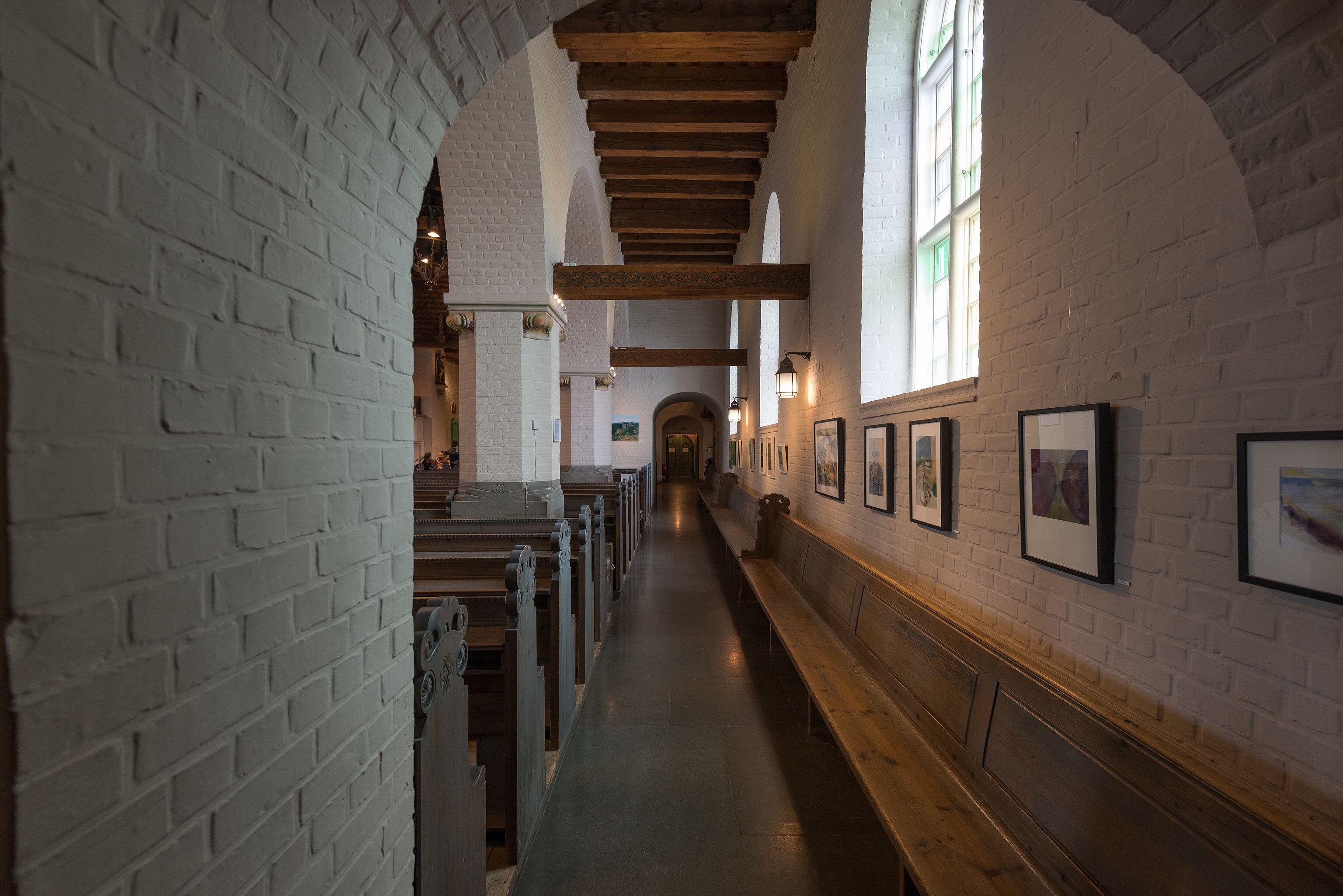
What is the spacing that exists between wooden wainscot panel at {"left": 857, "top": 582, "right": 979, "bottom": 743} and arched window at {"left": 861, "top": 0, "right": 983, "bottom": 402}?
156 cm

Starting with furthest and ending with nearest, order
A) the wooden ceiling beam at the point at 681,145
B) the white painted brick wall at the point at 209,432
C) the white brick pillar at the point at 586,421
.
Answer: the white brick pillar at the point at 586,421
the wooden ceiling beam at the point at 681,145
the white painted brick wall at the point at 209,432

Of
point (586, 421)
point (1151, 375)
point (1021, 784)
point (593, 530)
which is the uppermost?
point (586, 421)

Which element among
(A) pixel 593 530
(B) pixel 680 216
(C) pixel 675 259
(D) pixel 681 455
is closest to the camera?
(A) pixel 593 530

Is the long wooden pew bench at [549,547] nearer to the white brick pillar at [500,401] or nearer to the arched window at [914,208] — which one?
the white brick pillar at [500,401]

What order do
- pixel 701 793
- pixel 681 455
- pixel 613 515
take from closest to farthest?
pixel 701 793 → pixel 613 515 → pixel 681 455

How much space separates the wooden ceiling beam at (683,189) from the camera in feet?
33.4

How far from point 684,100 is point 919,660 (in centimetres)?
725

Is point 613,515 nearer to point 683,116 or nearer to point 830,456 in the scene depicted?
point 830,456

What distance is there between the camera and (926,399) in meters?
3.36

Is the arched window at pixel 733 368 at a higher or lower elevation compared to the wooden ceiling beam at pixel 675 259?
lower

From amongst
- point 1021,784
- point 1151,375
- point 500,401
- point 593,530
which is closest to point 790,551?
point 593,530

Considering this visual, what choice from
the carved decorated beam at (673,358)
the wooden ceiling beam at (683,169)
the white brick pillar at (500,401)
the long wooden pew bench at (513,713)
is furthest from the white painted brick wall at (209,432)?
the carved decorated beam at (673,358)

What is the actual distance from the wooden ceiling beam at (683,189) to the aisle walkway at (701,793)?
7.87 meters

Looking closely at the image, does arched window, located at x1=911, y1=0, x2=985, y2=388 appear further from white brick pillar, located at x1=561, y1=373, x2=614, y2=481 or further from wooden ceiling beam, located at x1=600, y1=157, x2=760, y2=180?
white brick pillar, located at x1=561, y1=373, x2=614, y2=481
